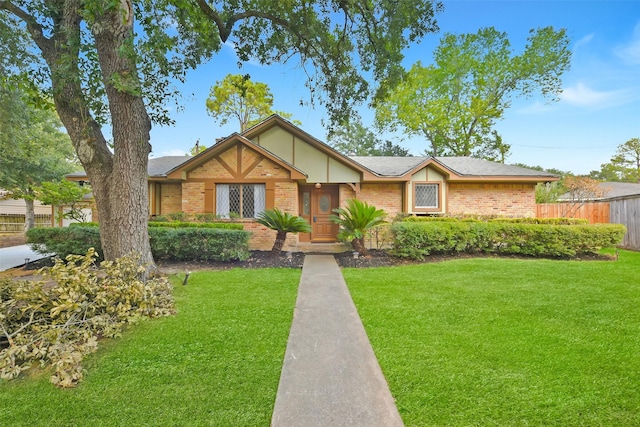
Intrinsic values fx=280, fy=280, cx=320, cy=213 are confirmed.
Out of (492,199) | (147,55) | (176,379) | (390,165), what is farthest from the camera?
(390,165)

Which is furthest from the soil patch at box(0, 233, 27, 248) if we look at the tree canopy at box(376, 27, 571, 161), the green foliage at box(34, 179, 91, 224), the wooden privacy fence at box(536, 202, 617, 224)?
the wooden privacy fence at box(536, 202, 617, 224)

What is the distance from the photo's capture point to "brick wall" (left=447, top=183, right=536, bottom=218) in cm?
1212

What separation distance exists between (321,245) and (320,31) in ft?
24.6

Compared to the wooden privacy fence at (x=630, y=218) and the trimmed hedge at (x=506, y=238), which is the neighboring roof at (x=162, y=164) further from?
the wooden privacy fence at (x=630, y=218)

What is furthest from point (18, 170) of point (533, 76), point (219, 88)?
point (533, 76)

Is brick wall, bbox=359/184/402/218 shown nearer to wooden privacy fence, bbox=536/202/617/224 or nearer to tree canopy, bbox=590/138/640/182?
wooden privacy fence, bbox=536/202/617/224

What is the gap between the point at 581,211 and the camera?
13297mm

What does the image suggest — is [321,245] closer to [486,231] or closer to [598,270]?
[486,231]

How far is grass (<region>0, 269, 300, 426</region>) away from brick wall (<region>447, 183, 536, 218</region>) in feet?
33.8

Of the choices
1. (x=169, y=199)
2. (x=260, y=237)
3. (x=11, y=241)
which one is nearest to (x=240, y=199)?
(x=260, y=237)

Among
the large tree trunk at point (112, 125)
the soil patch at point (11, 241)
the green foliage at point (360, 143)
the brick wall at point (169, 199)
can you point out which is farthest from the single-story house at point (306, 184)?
the green foliage at point (360, 143)

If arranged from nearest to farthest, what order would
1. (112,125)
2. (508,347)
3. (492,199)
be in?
(508,347) → (112,125) → (492,199)

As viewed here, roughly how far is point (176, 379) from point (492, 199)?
43.2 feet

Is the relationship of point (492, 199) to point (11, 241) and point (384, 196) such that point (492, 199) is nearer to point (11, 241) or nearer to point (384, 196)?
point (384, 196)
